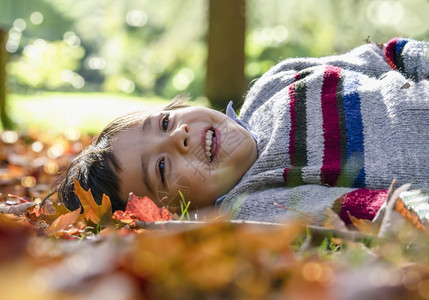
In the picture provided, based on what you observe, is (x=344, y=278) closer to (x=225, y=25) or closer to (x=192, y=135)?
(x=192, y=135)

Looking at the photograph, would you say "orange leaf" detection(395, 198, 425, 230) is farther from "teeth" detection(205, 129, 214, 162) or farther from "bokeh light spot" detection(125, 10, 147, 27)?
"bokeh light spot" detection(125, 10, 147, 27)

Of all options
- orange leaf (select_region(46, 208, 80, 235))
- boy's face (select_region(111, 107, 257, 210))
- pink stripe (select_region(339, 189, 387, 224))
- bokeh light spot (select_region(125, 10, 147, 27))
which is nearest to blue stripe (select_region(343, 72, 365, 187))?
pink stripe (select_region(339, 189, 387, 224))

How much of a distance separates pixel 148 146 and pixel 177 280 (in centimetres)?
146

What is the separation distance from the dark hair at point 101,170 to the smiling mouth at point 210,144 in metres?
0.29

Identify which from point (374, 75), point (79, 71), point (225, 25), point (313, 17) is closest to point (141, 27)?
point (79, 71)

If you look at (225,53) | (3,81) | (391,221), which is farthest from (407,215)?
(3,81)

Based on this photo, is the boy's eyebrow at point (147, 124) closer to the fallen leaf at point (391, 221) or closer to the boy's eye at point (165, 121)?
the boy's eye at point (165, 121)

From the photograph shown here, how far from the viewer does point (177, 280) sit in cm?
78

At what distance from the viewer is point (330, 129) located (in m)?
2.17

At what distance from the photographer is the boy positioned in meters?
2.01

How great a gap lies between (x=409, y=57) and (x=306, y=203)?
0.99 m

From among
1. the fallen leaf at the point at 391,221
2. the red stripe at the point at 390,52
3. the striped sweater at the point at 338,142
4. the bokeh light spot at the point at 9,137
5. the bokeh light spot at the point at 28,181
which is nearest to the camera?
the fallen leaf at the point at 391,221

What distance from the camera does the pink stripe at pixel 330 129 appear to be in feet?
6.73

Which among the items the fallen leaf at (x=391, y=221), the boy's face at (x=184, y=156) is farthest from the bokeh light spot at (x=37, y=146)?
the fallen leaf at (x=391, y=221)
